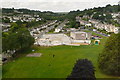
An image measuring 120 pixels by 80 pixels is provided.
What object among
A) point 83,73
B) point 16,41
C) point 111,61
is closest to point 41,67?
point 16,41

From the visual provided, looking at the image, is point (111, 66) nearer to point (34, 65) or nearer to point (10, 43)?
point (34, 65)

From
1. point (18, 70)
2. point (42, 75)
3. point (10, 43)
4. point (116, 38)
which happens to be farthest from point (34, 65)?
point (116, 38)

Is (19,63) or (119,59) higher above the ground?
(119,59)

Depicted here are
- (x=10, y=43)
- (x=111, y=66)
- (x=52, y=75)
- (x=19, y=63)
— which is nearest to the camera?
(x=111, y=66)

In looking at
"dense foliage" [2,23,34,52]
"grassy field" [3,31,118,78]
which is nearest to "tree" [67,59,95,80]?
"grassy field" [3,31,118,78]

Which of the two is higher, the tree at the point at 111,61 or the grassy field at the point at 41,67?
the tree at the point at 111,61

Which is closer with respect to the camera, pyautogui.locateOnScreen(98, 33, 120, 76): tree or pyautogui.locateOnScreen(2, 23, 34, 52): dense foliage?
pyautogui.locateOnScreen(98, 33, 120, 76): tree

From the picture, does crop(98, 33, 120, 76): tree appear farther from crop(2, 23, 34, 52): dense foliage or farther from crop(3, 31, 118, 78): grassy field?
crop(2, 23, 34, 52): dense foliage

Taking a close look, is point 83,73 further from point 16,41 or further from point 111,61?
point 16,41

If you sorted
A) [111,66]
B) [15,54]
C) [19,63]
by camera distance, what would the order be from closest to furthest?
[111,66] → [19,63] → [15,54]

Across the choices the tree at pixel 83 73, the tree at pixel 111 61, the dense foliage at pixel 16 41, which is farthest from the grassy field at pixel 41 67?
the tree at pixel 83 73

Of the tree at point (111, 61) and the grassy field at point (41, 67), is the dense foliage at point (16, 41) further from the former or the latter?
the tree at point (111, 61)
